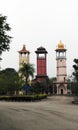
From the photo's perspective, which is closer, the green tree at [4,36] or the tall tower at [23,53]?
the green tree at [4,36]

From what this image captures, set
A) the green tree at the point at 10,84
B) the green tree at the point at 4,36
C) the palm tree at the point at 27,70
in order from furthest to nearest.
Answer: the green tree at the point at 10,84 → the palm tree at the point at 27,70 → the green tree at the point at 4,36

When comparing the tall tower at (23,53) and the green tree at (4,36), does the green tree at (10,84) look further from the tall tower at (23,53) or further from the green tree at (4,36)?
the green tree at (4,36)

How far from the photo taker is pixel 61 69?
445 feet

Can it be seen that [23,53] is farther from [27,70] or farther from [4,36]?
[4,36]

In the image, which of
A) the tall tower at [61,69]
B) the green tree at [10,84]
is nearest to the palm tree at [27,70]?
the green tree at [10,84]

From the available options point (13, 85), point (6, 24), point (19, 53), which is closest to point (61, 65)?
point (19, 53)

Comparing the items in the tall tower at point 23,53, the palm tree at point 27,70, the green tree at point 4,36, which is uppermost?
the tall tower at point 23,53

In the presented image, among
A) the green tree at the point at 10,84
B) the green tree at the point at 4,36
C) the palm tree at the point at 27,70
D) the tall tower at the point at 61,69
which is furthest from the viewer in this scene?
the tall tower at the point at 61,69

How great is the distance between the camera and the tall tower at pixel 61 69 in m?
136

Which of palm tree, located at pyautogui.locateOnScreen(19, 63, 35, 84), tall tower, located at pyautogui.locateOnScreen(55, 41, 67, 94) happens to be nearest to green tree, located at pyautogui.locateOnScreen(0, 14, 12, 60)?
palm tree, located at pyautogui.locateOnScreen(19, 63, 35, 84)

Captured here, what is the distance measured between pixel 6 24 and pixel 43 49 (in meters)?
115

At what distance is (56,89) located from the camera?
5605 inches

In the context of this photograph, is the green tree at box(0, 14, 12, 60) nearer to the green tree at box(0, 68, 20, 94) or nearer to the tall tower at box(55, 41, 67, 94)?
the green tree at box(0, 68, 20, 94)

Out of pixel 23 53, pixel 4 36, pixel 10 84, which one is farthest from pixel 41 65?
pixel 4 36
